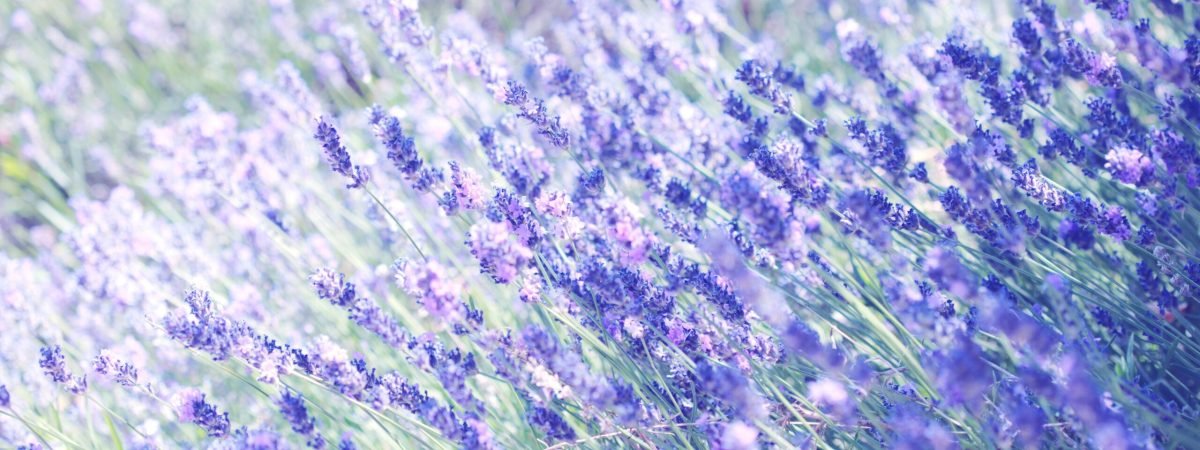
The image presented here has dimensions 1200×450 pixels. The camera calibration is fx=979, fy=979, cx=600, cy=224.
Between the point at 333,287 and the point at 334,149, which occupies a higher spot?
the point at 334,149

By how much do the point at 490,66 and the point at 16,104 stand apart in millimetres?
3260

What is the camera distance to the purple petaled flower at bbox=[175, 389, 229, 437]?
66.6 inches

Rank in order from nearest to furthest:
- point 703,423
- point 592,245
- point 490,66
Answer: point 703,423 < point 592,245 < point 490,66

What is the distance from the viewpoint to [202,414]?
1.69 metres

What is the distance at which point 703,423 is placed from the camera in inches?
64.3

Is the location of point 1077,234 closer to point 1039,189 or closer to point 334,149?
point 1039,189

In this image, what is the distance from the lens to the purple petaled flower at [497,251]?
151 centimetres

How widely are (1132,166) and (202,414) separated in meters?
1.65

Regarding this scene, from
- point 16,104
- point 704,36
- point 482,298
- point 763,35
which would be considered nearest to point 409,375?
point 482,298

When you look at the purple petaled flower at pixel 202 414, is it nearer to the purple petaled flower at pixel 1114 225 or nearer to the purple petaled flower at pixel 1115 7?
the purple petaled flower at pixel 1114 225

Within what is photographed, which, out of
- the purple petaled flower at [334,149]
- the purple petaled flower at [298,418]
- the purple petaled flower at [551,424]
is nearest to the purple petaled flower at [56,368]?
the purple petaled flower at [298,418]

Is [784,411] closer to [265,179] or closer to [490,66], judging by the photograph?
[490,66]

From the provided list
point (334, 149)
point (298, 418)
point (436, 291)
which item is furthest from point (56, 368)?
point (436, 291)

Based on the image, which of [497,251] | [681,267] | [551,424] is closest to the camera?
[497,251]
